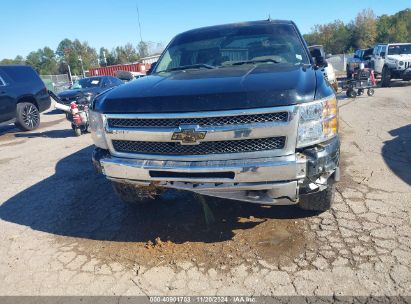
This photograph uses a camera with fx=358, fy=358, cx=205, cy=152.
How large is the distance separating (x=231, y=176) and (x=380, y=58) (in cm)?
1761

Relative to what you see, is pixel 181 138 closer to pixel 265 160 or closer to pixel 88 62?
pixel 265 160

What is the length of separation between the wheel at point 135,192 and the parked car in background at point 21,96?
8.23m

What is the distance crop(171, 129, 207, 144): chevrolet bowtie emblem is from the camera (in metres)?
2.79

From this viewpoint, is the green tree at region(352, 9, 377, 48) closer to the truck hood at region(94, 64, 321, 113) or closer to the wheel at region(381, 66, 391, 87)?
the wheel at region(381, 66, 391, 87)

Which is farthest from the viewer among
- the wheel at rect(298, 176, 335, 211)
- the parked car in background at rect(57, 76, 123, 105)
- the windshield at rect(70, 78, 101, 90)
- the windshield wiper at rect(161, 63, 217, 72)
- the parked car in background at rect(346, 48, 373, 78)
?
the parked car in background at rect(346, 48, 373, 78)

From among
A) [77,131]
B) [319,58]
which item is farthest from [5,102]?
[319,58]

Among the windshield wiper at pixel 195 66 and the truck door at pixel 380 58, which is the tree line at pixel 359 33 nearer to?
the truck door at pixel 380 58

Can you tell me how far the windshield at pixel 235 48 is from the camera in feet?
13.1

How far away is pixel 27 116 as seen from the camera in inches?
432

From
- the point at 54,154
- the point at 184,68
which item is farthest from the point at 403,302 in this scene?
the point at 54,154

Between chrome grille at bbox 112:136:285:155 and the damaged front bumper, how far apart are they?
0.09 metres

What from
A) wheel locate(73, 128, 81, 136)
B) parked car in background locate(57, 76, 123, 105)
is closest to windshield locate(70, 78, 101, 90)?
parked car in background locate(57, 76, 123, 105)

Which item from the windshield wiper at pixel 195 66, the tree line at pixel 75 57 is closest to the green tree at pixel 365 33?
the tree line at pixel 75 57

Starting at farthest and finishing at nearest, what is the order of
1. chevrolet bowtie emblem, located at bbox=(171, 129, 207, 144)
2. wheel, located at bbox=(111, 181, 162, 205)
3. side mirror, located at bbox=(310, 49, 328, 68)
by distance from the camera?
side mirror, located at bbox=(310, 49, 328, 68), wheel, located at bbox=(111, 181, 162, 205), chevrolet bowtie emblem, located at bbox=(171, 129, 207, 144)
